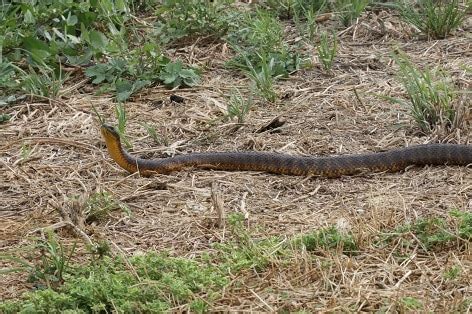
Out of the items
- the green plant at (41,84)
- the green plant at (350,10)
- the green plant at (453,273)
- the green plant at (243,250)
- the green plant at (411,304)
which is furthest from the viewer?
the green plant at (350,10)

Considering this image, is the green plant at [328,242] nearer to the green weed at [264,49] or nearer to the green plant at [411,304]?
the green plant at [411,304]

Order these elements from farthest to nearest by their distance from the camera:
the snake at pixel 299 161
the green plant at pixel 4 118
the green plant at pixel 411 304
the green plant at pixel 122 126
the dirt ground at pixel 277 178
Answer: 1. the green plant at pixel 4 118
2. the green plant at pixel 122 126
3. the snake at pixel 299 161
4. the dirt ground at pixel 277 178
5. the green plant at pixel 411 304

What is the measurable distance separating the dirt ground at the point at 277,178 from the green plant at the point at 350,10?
0.36ft

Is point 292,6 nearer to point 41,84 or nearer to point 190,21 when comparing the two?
point 190,21

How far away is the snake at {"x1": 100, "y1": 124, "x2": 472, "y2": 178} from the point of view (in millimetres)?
6148

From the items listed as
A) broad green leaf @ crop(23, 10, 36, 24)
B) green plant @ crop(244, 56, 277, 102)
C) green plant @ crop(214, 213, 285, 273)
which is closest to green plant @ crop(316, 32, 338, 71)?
green plant @ crop(244, 56, 277, 102)

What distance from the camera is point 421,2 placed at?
8.78 meters

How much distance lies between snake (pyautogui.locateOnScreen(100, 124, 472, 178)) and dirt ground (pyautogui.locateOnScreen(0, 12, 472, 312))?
0.20 feet

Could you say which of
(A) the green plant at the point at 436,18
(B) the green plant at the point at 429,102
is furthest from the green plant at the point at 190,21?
(B) the green plant at the point at 429,102

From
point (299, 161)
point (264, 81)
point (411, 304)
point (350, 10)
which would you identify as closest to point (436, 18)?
point (350, 10)

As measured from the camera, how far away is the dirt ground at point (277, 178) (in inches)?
177

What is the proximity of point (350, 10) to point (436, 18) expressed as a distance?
0.90 m

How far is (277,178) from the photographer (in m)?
6.17

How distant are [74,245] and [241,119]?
98.2 inches
